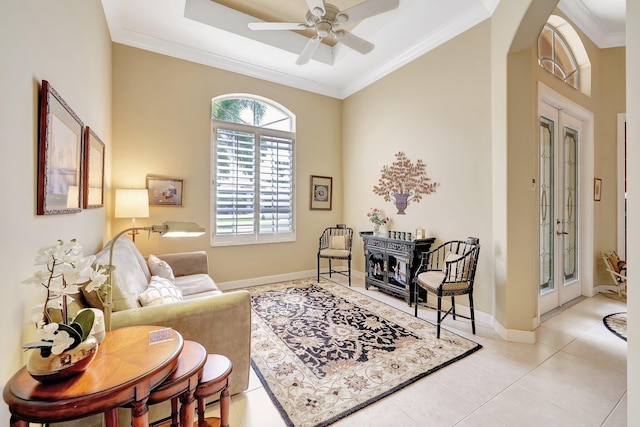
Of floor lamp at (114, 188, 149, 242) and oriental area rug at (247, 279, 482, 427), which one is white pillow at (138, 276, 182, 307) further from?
floor lamp at (114, 188, 149, 242)

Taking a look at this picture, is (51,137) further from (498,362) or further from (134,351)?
(498,362)

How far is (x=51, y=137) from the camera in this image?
1.41 meters

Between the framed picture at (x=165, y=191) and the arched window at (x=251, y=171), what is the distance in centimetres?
48

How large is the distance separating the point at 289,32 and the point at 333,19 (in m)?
1.44

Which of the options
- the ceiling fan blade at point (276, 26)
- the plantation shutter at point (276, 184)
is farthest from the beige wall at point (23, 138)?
the plantation shutter at point (276, 184)

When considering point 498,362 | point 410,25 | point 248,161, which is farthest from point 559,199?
point 248,161

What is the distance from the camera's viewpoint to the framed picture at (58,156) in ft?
4.31

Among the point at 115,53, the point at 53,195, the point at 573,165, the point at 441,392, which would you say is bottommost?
the point at 441,392

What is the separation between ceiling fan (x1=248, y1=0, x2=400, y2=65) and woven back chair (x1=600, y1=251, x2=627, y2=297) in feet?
14.4

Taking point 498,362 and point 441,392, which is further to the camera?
point 498,362

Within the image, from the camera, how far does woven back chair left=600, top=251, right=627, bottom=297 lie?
3.73 m

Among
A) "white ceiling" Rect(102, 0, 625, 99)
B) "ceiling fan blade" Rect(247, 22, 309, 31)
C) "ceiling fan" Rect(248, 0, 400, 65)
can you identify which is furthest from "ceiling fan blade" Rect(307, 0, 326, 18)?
"white ceiling" Rect(102, 0, 625, 99)

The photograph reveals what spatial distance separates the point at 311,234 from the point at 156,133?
2.84 m

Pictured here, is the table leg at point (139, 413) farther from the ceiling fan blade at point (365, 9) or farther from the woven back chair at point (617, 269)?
the woven back chair at point (617, 269)
